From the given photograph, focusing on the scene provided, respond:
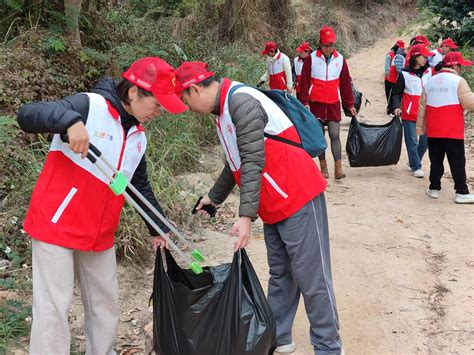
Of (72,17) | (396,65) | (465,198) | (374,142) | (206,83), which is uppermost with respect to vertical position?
(72,17)

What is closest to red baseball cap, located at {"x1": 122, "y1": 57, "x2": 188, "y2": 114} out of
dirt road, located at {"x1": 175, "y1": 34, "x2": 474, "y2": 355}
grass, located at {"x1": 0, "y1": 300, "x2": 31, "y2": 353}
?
grass, located at {"x1": 0, "y1": 300, "x2": 31, "y2": 353}

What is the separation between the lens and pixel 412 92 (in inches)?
268

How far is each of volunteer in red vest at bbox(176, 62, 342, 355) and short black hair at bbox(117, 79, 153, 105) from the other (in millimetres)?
214

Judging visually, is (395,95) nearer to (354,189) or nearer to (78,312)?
(354,189)

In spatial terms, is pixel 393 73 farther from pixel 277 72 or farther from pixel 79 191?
pixel 79 191

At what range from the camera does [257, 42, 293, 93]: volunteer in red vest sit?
8906mm

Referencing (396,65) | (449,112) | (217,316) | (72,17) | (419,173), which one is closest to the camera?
(217,316)

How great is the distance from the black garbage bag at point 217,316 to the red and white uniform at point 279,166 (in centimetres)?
34

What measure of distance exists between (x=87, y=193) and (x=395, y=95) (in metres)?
5.51

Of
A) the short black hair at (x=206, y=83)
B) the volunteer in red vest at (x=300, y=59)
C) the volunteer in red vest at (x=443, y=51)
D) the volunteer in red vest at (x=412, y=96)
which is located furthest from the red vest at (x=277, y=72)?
the short black hair at (x=206, y=83)

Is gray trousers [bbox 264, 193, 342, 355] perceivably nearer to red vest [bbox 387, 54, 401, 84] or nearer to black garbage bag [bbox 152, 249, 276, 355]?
black garbage bag [bbox 152, 249, 276, 355]

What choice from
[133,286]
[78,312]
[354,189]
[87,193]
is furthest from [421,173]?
[87,193]

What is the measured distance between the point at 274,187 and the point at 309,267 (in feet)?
1.60

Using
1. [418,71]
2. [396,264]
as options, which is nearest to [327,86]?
[418,71]
